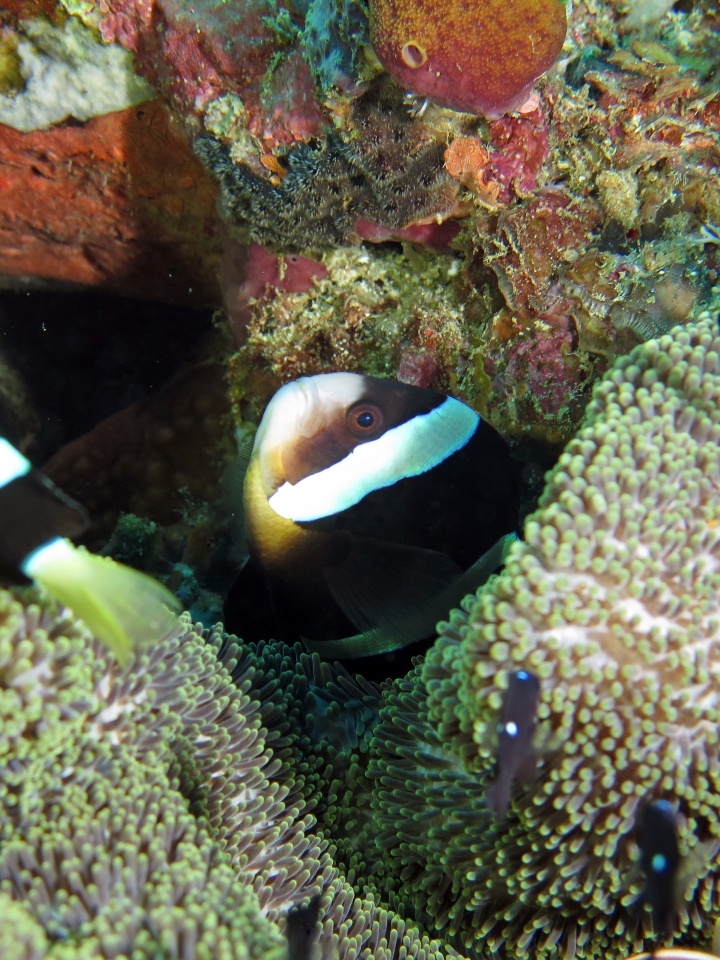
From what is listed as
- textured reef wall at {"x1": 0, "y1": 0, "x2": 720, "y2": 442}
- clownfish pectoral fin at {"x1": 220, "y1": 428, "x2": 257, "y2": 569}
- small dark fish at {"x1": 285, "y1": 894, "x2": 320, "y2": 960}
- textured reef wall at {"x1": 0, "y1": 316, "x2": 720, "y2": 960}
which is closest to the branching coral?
textured reef wall at {"x1": 0, "y1": 316, "x2": 720, "y2": 960}

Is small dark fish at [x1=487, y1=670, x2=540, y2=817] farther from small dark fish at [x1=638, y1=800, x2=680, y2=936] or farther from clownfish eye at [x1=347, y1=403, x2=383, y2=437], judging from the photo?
clownfish eye at [x1=347, y1=403, x2=383, y2=437]

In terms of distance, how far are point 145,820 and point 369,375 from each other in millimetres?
1519

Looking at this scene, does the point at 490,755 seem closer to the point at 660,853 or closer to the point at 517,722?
the point at 517,722

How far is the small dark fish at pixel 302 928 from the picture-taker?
1246 millimetres

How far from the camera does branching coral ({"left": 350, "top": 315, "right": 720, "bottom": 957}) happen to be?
3.56 ft

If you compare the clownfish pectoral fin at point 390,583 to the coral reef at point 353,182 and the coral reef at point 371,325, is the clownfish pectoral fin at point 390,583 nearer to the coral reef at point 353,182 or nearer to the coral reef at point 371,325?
the coral reef at point 371,325

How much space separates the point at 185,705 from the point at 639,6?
2.33 m

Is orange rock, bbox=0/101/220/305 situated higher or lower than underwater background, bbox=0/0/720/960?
higher

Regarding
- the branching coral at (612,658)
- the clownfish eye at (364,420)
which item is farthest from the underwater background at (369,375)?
the clownfish eye at (364,420)

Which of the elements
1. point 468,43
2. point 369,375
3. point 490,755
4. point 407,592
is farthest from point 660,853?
point 468,43

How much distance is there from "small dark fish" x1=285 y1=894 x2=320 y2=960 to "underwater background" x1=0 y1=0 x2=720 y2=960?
0.03 feet

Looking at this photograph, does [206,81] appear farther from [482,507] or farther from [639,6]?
[482,507]

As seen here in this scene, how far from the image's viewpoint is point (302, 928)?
50.9 inches

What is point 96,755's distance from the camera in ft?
3.94
